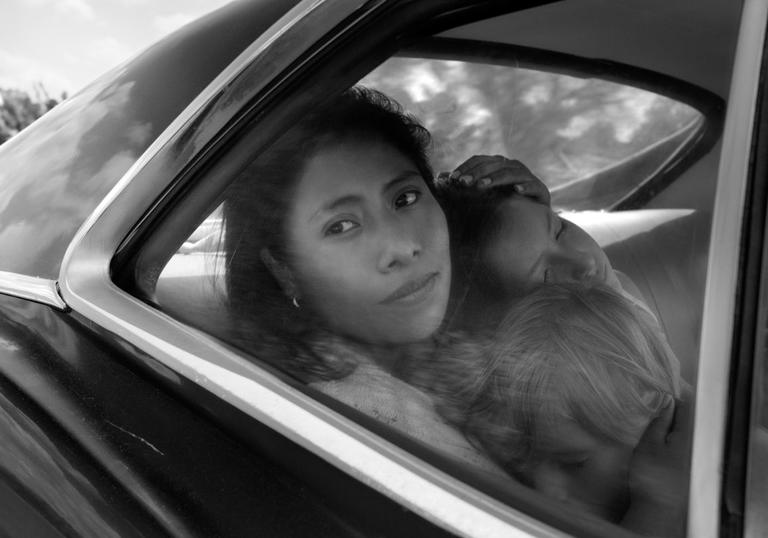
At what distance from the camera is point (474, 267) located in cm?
117

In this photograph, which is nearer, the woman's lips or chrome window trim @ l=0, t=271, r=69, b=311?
the woman's lips

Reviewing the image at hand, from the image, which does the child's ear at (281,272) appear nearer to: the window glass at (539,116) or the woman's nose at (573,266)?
the window glass at (539,116)

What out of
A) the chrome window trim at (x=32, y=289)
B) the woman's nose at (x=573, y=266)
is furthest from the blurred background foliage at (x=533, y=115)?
the chrome window trim at (x=32, y=289)

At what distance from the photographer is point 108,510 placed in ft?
3.58

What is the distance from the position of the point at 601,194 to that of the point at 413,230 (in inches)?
11.6

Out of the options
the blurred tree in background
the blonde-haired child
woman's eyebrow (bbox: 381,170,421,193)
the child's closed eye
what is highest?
the blurred tree in background

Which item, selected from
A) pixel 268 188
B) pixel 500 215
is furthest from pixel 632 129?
pixel 268 188

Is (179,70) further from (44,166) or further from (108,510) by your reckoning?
(108,510)

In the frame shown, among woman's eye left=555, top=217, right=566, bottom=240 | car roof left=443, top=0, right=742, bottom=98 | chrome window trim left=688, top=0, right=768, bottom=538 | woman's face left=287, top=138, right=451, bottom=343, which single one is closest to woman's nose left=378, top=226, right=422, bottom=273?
woman's face left=287, top=138, right=451, bottom=343

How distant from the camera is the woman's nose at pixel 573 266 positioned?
1224 millimetres

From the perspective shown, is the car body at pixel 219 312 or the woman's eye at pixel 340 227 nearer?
the car body at pixel 219 312

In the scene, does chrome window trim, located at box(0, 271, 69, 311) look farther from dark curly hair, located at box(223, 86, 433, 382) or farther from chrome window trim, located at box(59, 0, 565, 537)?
dark curly hair, located at box(223, 86, 433, 382)

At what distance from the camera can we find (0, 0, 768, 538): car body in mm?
848

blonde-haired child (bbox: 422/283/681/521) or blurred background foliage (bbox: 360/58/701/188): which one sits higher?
blurred background foliage (bbox: 360/58/701/188)
